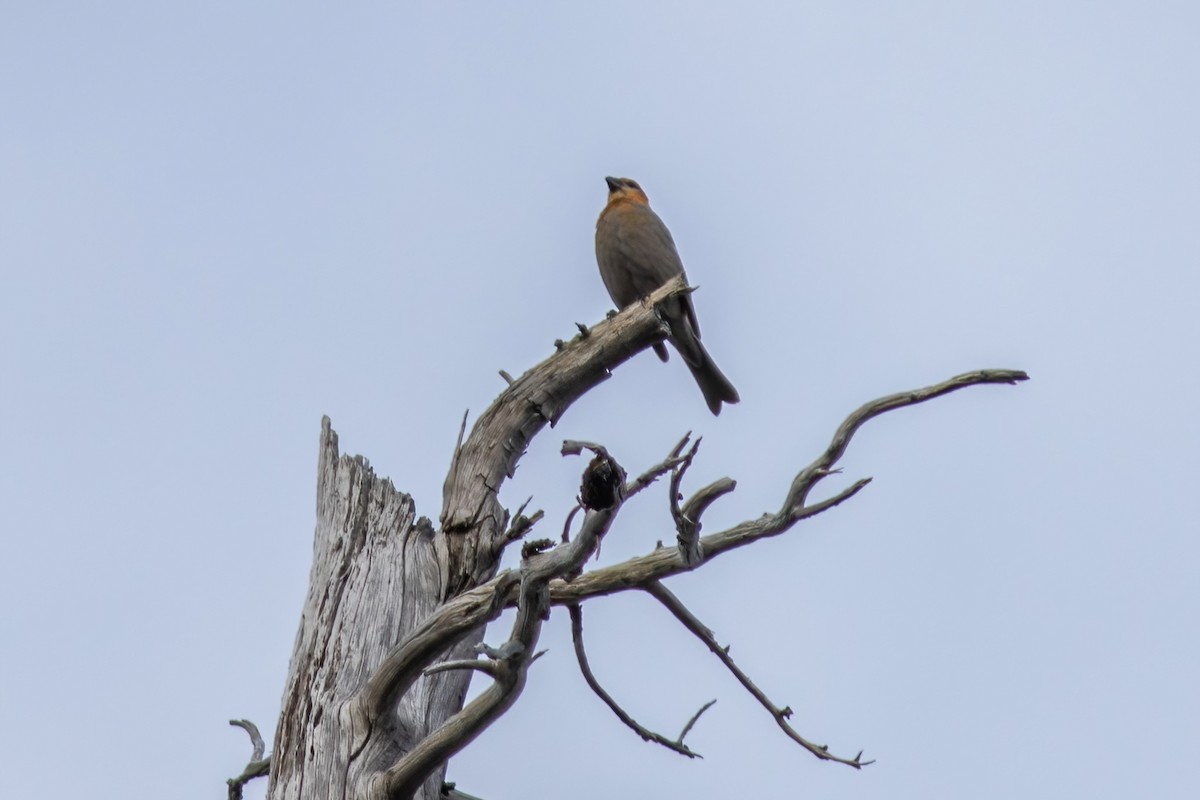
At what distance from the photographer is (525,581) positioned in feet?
9.67

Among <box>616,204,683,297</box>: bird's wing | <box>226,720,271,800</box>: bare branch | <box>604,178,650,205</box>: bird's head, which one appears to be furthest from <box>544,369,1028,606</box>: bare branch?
<box>604,178,650,205</box>: bird's head

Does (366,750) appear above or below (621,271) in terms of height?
below

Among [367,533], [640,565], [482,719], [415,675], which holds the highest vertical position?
[367,533]

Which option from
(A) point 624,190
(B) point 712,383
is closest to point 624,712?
(B) point 712,383

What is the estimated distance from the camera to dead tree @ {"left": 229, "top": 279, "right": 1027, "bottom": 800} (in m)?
3.11

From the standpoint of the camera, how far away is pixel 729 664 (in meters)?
4.09

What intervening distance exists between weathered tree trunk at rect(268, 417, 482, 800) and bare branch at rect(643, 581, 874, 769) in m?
0.66

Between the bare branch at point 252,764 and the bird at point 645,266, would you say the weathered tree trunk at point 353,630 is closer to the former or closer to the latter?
the bare branch at point 252,764

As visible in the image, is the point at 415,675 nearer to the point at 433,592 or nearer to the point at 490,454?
the point at 433,592

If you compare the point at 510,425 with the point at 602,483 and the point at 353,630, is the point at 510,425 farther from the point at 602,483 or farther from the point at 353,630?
the point at 602,483

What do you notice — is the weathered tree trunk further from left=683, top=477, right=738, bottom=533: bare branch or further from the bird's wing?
the bird's wing

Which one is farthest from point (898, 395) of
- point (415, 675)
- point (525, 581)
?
point (415, 675)

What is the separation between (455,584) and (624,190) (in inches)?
228

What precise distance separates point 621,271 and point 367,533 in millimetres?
4411
